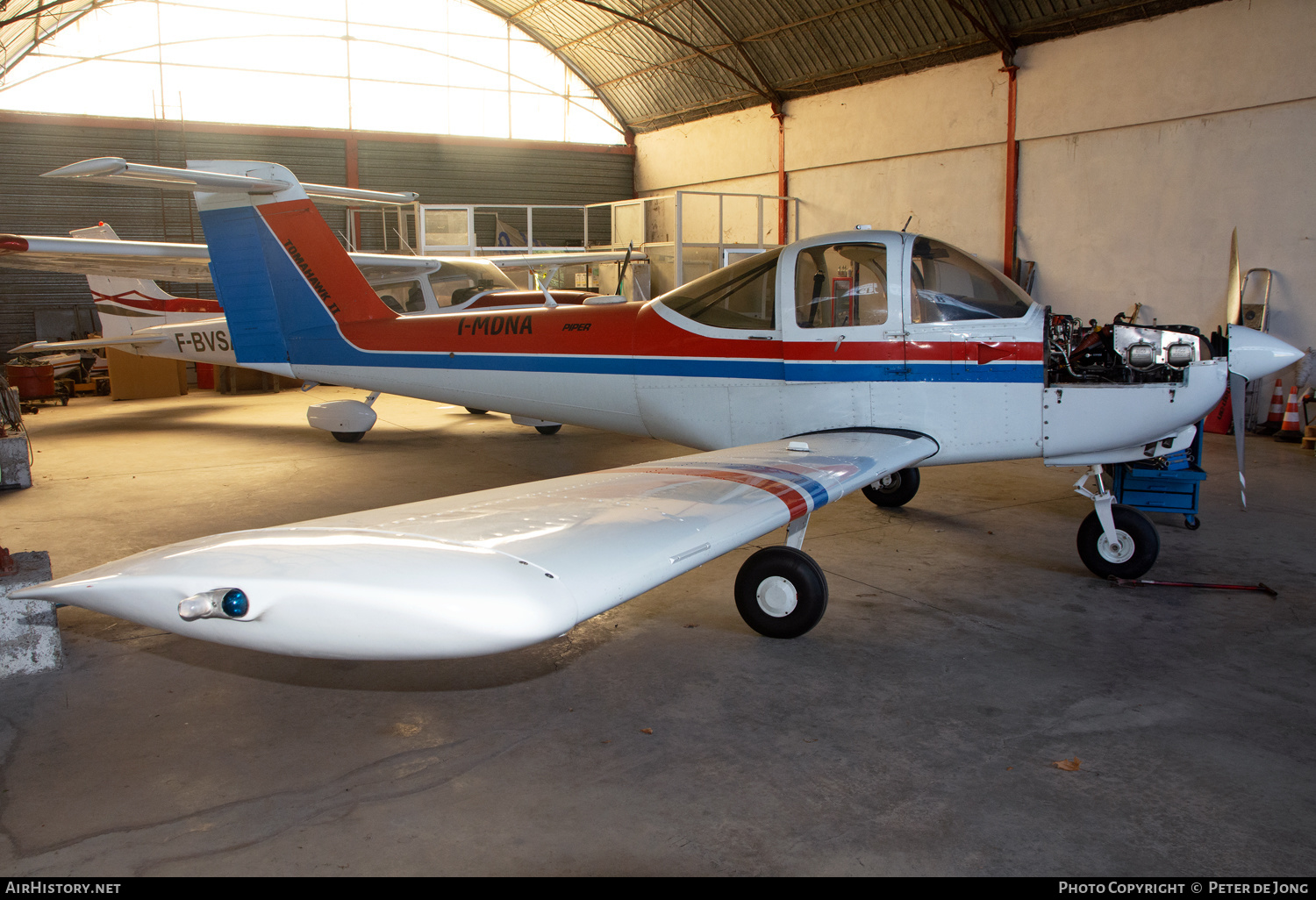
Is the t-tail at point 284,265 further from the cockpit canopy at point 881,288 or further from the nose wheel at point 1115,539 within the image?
the nose wheel at point 1115,539

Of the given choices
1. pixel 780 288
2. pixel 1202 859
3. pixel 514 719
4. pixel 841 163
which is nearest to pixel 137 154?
pixel 841 163

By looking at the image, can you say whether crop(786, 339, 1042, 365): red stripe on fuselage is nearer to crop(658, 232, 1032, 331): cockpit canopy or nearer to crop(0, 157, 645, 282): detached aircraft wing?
crop(658, 232, 1032, 331): cockpit canopy

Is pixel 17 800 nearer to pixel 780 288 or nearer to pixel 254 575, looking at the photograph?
pixel 254 575

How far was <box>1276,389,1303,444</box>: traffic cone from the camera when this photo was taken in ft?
32.1

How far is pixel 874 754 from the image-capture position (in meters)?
3.00

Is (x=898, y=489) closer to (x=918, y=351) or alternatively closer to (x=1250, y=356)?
(x=918, y=351)

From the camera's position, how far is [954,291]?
483 cm

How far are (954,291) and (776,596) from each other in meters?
2.06

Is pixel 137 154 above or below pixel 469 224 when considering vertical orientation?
above

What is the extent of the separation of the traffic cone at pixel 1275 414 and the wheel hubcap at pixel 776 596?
9.20 meters

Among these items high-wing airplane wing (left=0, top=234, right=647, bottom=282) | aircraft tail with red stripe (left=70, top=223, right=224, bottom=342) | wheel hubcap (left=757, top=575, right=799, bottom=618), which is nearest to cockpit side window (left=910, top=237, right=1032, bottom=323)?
wheel hubcap (left=757, top=575, right=799, bottom=618)

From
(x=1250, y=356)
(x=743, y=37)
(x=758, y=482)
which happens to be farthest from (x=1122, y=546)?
(x=743, y=37)

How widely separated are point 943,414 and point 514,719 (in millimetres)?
2900

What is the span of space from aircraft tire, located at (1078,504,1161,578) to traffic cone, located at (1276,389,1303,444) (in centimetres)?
661
